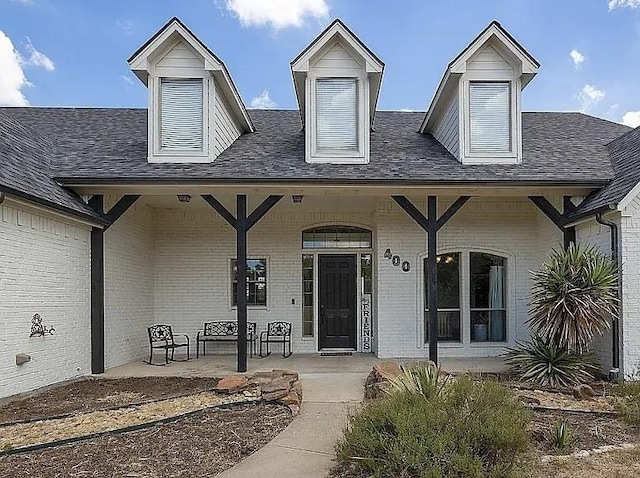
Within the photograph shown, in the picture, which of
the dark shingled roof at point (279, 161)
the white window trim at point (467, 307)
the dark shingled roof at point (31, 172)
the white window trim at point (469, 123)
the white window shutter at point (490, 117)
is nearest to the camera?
the dark shingled roof at point (31, 172)

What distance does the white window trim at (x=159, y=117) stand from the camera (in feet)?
35.1

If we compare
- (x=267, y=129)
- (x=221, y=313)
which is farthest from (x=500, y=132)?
(x=221, y=313)

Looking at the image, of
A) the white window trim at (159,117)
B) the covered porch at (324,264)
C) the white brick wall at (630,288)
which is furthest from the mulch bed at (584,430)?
the white window trim at (159,117)

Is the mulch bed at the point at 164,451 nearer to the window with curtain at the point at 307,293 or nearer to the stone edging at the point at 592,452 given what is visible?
the stone edging at the point at 592,452

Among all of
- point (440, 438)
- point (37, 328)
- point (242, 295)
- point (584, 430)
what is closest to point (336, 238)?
point (242, 295)

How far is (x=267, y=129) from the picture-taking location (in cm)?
1321

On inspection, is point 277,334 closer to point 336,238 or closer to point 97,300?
point 336,238

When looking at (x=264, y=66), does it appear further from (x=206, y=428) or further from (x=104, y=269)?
(x=206, y=428)

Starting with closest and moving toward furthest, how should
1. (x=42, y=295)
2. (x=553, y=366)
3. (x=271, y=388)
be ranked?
(x=271, y=388) < (x=42, y=295) < (x=553, y=366)

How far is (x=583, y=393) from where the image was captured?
8.09 meters

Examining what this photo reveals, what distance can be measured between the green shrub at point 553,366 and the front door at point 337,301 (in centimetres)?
446

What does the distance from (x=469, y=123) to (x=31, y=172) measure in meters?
7.39

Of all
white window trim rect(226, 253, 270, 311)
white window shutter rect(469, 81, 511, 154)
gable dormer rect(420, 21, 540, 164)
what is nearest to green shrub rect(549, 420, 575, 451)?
gable dormer rect(420, 21, 540, 164)

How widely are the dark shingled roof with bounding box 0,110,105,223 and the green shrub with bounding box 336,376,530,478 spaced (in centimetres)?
537
